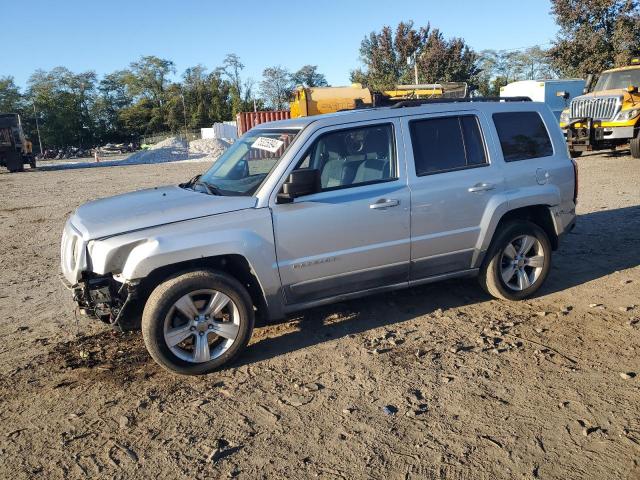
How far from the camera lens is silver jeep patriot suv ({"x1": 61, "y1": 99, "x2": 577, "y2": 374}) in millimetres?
3834

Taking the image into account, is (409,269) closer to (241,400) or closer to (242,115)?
(241,400)

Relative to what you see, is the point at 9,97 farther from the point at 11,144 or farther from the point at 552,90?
the point at 552,90

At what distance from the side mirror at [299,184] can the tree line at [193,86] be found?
4283 cm

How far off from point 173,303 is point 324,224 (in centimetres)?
131

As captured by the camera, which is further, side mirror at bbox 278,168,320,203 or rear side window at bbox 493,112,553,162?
rear side window at bbox 493,112,553,162

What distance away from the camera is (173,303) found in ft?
12.4

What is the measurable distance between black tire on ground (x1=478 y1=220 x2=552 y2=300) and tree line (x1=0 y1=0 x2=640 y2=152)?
41.6m

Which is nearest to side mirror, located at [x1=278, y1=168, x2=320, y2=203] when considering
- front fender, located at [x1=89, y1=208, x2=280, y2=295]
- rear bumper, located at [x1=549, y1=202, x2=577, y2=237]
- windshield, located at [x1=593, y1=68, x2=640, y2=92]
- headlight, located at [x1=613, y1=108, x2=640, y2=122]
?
front fender, located at [x1=89, y1=208, x2=280, y2=295]

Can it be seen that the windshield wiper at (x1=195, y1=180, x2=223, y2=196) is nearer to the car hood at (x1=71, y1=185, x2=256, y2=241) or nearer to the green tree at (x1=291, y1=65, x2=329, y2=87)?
the car hood at (x1=71, y1=185, x2=256, y2=241)

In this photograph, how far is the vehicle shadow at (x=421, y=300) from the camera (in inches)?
180

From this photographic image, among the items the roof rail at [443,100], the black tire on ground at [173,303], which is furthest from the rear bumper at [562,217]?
the black tire on ground at [173,303]

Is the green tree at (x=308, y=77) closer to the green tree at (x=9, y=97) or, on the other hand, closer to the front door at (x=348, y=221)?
the green tree at (x=9, y=97)

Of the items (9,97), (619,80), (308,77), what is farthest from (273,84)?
(619,80)

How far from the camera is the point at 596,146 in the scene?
1633cm
